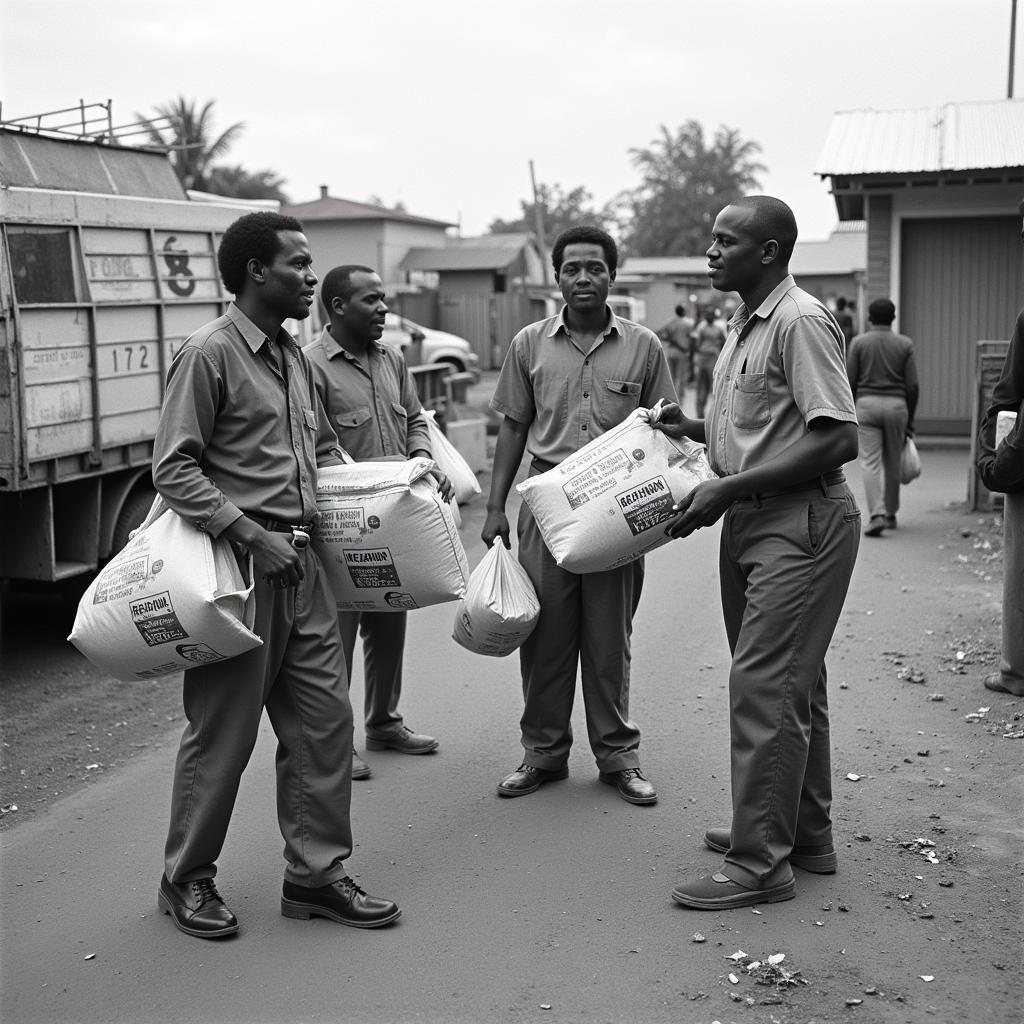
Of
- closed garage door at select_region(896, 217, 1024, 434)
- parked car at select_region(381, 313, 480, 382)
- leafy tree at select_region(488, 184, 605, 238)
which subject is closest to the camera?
closed garage door at select_region(896, 217, 1024, 434)

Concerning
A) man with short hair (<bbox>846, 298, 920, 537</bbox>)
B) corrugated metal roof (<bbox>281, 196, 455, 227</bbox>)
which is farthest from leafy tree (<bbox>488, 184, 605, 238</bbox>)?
man with short hair (<bbox>846, 298, 920, 537</bbox>)

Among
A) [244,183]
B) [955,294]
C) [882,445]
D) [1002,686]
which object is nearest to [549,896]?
[1002,686]

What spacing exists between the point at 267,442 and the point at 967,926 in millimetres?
2559

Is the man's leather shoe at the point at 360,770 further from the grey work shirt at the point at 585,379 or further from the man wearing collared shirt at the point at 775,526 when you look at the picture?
the man wearing collared shirt at the point at 775,526

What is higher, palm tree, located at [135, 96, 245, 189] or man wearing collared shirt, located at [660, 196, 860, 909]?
palm tree, located at [135, 96, 245, 189]

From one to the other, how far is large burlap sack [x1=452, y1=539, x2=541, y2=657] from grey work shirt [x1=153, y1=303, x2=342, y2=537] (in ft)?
3.16

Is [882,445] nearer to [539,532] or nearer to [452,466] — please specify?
[452,466]

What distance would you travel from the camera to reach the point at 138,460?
8.18 m

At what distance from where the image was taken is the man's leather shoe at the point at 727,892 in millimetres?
3887

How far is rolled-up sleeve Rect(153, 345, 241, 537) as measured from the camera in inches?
144

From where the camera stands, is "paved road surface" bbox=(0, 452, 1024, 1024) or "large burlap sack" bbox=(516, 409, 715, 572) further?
"large burlap sack" bbox=(516, 409, 715, 572)

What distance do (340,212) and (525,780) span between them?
114ft

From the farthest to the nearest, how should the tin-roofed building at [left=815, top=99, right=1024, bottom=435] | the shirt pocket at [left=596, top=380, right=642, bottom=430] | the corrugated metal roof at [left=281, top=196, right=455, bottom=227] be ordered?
the corrugated metal roof at [left=281, top=196, right=455, bottom=227]
the tin-roofed building at [left=815, top=99, right=1024, bottom=435]
the shirt pocket at [left=596, top=380, right=642, bottom=430]

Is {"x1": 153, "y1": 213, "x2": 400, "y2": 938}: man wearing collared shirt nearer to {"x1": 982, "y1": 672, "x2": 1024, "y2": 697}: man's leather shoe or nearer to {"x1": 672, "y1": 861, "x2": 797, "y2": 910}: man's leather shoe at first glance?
{"x1": 672, "y1": 861, "x2": 797, "y2": 910}: man's leather shoe
